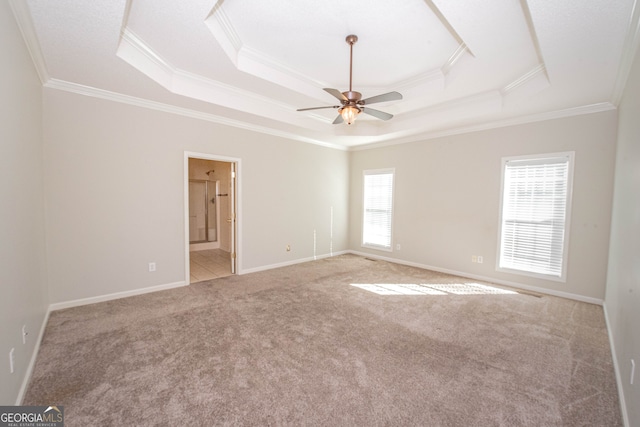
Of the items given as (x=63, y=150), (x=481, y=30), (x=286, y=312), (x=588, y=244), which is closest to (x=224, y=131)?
(x=63, y=150)

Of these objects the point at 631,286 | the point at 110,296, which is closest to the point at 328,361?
the point at 631,286

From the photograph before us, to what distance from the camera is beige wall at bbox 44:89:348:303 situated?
3250 millimetres

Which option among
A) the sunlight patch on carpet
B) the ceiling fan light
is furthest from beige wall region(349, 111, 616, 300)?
the ceiling fan light

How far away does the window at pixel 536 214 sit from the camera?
155 inches

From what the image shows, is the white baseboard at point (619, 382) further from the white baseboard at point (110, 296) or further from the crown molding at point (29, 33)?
the crown molding at point (29, 33)

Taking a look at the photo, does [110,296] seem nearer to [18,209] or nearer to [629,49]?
[18,209]

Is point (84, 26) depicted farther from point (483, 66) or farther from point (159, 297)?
point (483, 66)

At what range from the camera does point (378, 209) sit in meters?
6.35

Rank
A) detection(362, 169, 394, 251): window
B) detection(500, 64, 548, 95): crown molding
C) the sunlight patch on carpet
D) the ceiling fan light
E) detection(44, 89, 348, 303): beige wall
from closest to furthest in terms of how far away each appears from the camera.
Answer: the ceiling fan light, detection(500, 64, 548, 95): crown molding, detection(44, 89, 348, 303): beige wall, the sunlight patch on carpet, detection(362, 169, 394, 251): window

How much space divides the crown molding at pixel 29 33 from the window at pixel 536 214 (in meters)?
5.85

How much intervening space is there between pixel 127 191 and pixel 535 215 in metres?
6.06

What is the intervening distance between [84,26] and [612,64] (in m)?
4.80

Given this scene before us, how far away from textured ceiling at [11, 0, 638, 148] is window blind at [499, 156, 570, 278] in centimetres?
81

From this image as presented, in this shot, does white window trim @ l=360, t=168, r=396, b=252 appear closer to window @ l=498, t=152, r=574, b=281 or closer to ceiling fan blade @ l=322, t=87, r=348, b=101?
window @ l=498, t=152, r=574, b=281
